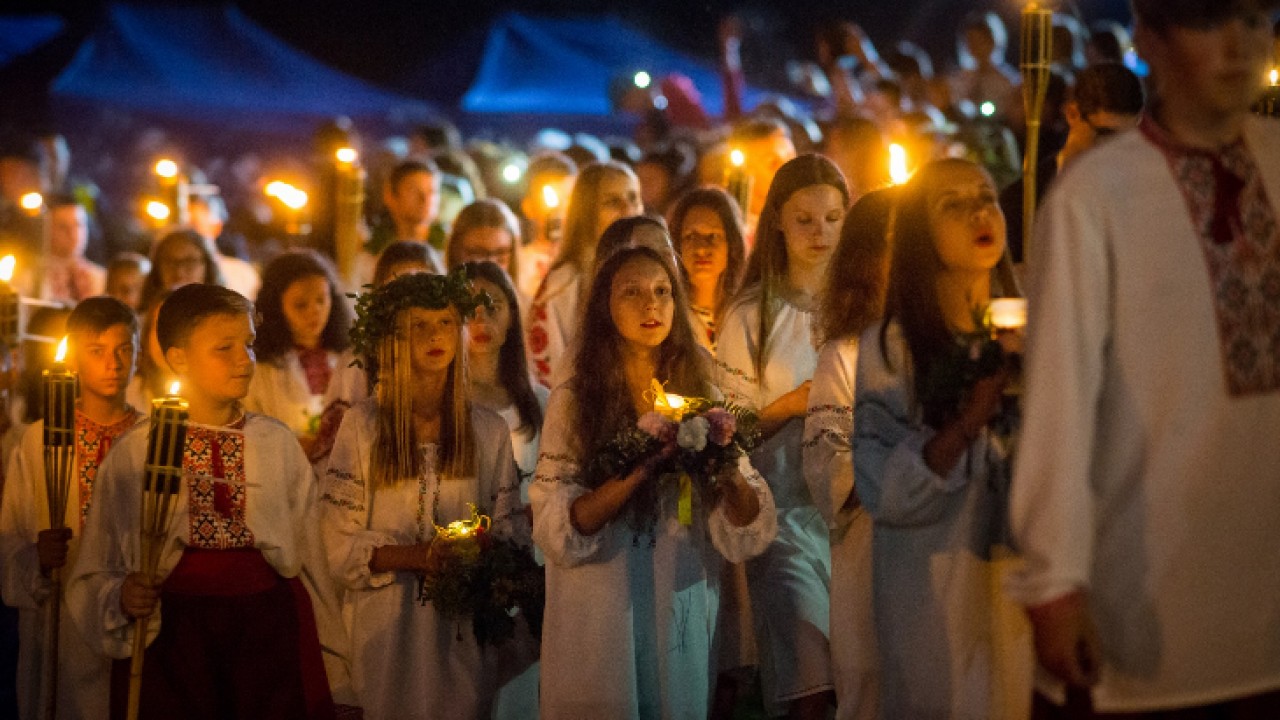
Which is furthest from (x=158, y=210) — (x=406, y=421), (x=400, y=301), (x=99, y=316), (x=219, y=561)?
(x=219, y=561)

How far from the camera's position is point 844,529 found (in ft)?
19.4

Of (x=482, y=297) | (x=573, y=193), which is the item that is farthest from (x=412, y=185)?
(x=482, y=297)

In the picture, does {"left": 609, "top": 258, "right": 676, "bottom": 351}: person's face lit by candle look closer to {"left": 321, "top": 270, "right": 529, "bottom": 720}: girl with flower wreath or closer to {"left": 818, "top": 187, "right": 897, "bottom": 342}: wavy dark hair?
{"left": 818, "top": 187, "right": 897, "bottom": 342}: wavy dark hair

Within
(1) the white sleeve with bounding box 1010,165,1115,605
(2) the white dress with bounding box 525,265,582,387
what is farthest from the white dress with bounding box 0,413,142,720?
(1) the white sleeve with bounding box 1010,165,1115,605

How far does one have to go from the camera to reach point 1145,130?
3.79 metres

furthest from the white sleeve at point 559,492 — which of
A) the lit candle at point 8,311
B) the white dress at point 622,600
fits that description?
the lit candle at point 8,311

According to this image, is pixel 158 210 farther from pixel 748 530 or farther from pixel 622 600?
pixel 748 530

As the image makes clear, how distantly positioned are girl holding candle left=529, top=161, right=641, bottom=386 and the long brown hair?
1.40 m

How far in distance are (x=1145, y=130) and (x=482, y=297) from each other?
351 centimetres

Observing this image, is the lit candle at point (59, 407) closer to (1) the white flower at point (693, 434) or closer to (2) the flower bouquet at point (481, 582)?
(2) the flower bouquet at point (481, 582)

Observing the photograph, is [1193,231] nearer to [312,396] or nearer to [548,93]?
[312,396]

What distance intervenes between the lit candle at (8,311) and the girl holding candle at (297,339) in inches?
48.9

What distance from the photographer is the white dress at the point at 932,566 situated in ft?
16.2

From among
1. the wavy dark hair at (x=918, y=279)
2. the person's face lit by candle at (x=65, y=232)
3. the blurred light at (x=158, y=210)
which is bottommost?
the wavy dark hair at (x=918, y=279)
